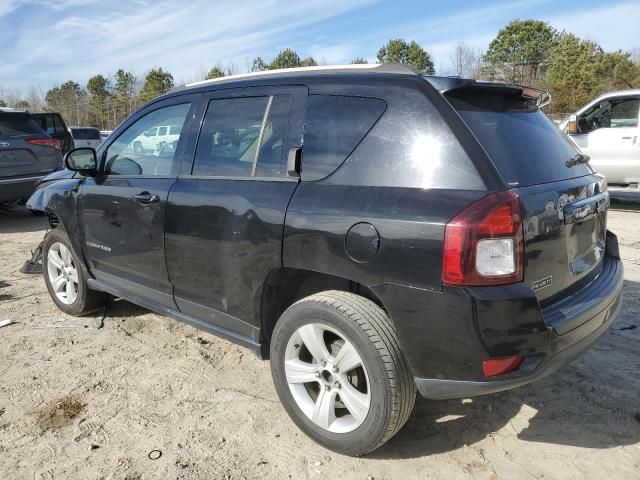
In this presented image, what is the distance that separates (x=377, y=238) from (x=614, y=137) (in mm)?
8366

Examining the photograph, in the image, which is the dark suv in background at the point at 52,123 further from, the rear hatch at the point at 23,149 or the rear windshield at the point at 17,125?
the rear hatch at the point at 23,149

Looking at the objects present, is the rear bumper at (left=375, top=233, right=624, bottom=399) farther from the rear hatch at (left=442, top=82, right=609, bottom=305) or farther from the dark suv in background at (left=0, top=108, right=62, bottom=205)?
the dark suv in background at (left=0, top=108, right=62, bottom=205)

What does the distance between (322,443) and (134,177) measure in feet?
7.25

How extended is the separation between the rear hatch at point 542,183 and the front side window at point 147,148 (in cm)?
190

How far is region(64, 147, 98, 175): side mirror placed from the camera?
12.8ft

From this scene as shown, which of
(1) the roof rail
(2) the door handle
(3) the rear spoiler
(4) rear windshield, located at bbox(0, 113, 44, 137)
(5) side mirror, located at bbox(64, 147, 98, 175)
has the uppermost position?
(4) rear windshield, located at bbox(0, 113, 44, 137)

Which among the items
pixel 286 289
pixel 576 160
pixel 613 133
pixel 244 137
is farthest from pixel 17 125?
pixel 613 133

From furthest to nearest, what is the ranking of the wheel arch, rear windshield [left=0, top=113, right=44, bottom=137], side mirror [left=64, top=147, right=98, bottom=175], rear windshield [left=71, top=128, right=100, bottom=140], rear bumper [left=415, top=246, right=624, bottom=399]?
rear windshield [left=71, top=128, right=100, bottom=140] < rear windshield [left=0, top=113, right=44, bottom=137] < side mirror [left=64, top=147, right=98, bottom=175] < the wheel arch < rear bumper [left=415, top=246, right=624, bottom=399]

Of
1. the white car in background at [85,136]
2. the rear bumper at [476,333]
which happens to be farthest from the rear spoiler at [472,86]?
the white car in background at [85,136]

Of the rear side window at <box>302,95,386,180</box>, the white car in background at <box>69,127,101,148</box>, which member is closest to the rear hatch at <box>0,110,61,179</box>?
the rear side window at <box>302,95,386,180</box>

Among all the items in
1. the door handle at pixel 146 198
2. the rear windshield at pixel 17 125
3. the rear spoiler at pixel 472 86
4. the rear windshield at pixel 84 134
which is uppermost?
the rear windshield at pixel 84 134

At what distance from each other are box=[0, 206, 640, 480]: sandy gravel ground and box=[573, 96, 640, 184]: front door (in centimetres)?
564

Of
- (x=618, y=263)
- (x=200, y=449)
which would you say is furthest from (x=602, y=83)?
(x=200, y=449)

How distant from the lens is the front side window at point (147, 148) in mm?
3391
